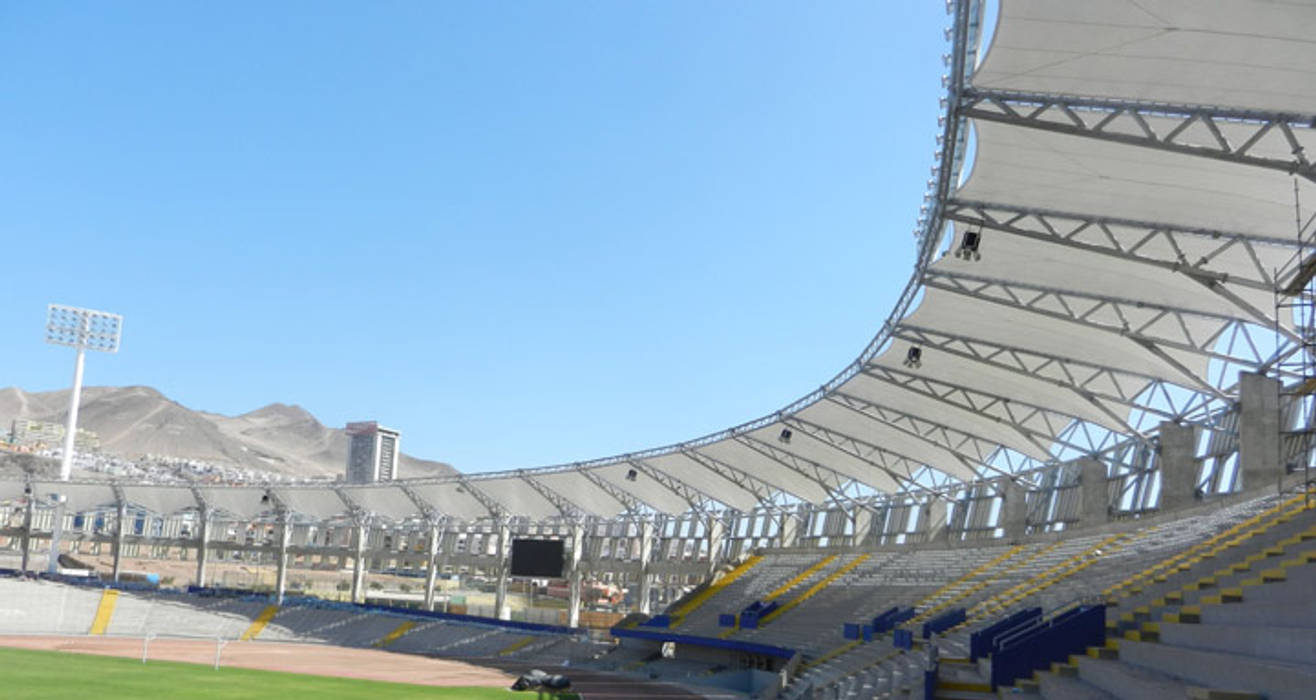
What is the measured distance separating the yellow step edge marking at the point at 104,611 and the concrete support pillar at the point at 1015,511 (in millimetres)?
53294

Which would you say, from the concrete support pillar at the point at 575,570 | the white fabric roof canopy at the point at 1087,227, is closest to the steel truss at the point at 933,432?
the white fabric roof canopy at the point at 1087,227

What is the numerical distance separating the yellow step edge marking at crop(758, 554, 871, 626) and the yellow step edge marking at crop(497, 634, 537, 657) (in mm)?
19558

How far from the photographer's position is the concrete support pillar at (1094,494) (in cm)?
3591

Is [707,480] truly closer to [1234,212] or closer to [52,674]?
[52,674]

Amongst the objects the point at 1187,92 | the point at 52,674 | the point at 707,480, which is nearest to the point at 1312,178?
the point at 1187,92

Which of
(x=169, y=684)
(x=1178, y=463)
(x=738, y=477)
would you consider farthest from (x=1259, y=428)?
(x=738, y=477)

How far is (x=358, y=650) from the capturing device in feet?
200

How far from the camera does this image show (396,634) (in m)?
65.9

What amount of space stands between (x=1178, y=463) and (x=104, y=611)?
6252cm

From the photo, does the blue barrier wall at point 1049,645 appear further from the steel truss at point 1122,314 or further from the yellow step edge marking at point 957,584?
the yellow step edge marking at point 957,584

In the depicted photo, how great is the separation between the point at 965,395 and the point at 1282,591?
22.2 meters

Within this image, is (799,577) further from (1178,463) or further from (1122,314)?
(1122,314)

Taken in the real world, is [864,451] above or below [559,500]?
above

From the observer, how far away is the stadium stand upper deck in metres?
15.1
